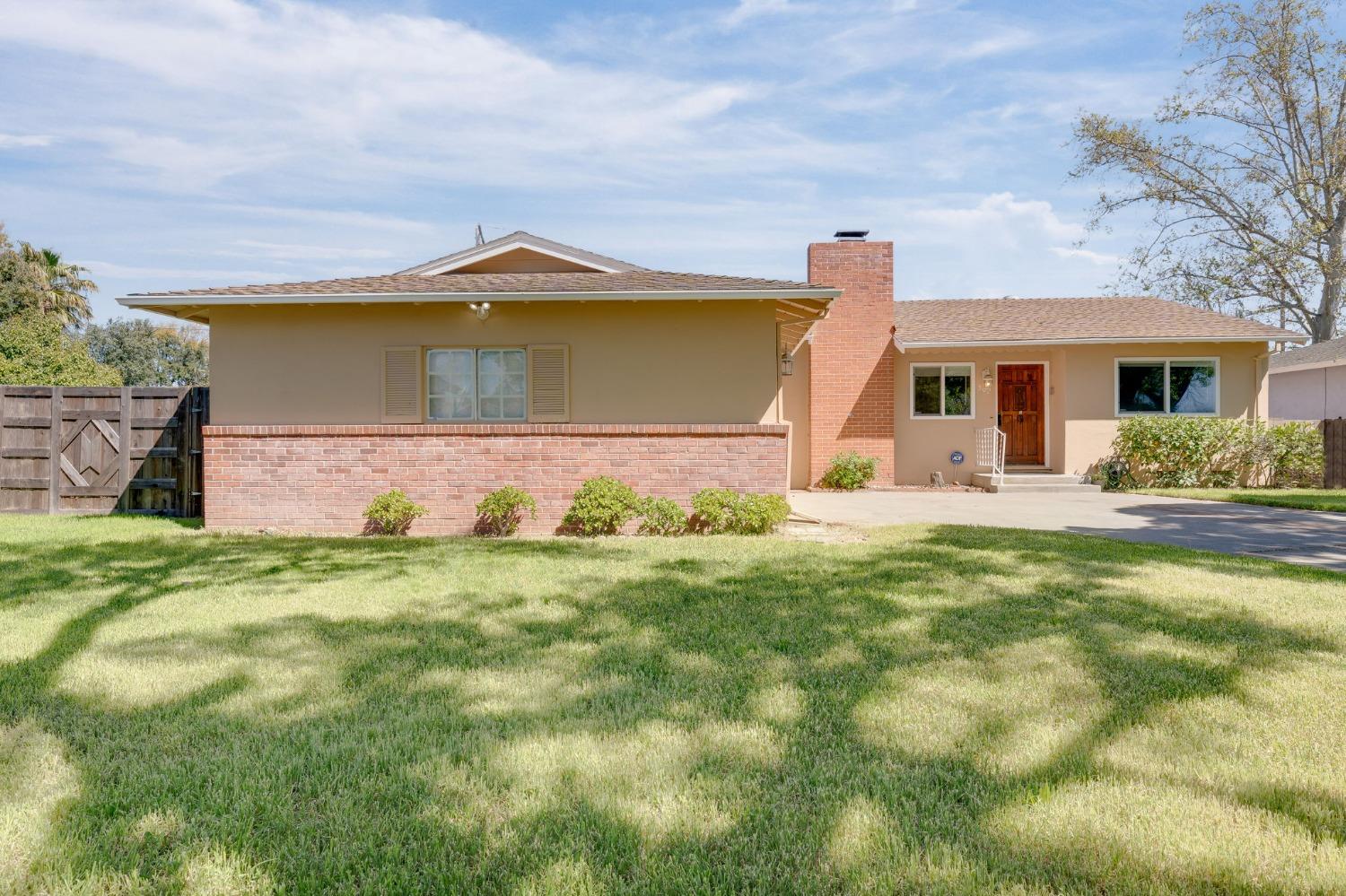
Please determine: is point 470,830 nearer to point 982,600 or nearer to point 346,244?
point 982,600

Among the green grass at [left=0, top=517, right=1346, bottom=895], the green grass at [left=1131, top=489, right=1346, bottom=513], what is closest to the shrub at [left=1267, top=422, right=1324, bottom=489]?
the green grass at [left=1131, top=489, right=1346, bottom=513]

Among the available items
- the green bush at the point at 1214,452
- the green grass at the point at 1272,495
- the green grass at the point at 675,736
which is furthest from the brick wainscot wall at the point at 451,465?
Result: the green bush at the point at 1214,452

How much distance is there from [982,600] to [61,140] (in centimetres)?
2841

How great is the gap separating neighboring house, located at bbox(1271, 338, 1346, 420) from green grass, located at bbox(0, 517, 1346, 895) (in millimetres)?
22866

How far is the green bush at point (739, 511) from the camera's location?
32.3 feet

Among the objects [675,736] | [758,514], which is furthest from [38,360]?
[675,736]

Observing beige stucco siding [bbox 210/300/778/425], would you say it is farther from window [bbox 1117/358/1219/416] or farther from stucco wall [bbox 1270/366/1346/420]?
stucco wall [bbox 1270/366/1346/420]

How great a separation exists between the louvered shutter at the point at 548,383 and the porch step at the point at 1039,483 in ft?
31.0

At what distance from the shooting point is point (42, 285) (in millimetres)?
34562

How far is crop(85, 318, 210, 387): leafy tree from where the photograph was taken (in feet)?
169

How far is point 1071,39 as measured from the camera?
14.8m

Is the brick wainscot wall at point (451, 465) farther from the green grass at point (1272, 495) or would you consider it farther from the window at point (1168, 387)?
the window at point (1168, 387)

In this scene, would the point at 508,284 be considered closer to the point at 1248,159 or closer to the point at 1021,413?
the point at 1021,413

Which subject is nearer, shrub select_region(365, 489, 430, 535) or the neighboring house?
shrub select_region(365, 489, 430, 535)
